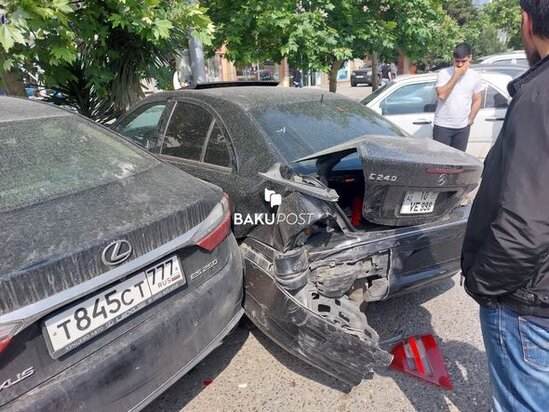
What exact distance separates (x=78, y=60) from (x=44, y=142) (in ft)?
10.2

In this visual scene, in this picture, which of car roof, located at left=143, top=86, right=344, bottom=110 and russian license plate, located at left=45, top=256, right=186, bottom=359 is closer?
russian license plate, located at left=45, top=256, right=186, bottom=359

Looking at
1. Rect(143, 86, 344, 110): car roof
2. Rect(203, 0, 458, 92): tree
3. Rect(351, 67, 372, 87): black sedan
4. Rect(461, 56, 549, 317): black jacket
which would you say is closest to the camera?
Rect(461, 56, 549, 317): black jacket

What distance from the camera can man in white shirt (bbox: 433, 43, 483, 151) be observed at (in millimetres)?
4629

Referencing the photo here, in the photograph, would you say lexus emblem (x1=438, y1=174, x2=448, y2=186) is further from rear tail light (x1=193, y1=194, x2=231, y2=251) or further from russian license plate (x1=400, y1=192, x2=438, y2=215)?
rear tail light (x1=193, y1=194, x2=231, y2=251)

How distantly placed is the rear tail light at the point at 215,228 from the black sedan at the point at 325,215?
0.28 meters

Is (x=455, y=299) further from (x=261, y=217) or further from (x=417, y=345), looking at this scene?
(x=261, y=217)

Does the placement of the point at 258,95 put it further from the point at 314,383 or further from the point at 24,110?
the point at 314,383

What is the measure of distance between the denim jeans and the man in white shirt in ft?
12.6

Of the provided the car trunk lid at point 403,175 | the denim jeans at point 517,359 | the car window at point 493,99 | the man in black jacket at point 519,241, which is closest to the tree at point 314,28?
the car window at point 493,99

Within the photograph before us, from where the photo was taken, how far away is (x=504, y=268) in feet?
4.05

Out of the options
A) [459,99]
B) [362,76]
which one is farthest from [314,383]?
[362,76]

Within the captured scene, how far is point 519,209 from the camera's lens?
1.15 m

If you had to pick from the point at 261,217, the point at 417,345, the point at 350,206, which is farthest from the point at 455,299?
the point at 261,217

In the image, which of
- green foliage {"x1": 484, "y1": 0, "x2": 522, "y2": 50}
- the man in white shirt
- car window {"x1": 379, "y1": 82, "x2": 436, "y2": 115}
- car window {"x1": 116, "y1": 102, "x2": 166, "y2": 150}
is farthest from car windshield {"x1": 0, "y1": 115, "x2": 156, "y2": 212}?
green foliage {"x1": 484, "y1": 0, "x2": 522, "y2": 50}
